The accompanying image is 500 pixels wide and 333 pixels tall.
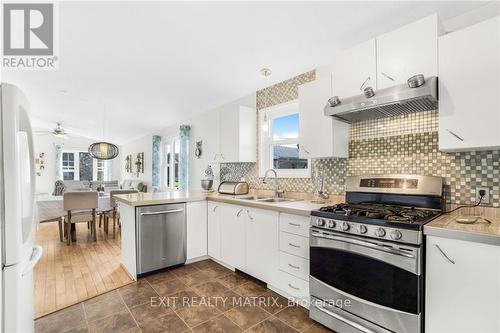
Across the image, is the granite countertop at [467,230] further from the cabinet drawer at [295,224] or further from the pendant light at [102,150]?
the pendant light at [102,150]

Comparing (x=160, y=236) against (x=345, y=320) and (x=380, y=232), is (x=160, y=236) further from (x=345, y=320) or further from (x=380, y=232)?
(x=380, y=232)

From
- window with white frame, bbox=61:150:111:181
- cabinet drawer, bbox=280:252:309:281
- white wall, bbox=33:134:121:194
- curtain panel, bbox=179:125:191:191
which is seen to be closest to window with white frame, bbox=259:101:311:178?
cabinet drawer, bbox=280:252:309:281

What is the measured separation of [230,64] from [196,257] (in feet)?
7.90

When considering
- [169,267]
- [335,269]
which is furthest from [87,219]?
[335,269]

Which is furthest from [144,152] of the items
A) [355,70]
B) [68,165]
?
[355,70]

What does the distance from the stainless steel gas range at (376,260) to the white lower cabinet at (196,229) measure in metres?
1.64

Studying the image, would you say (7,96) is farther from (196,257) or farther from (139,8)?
(196,257)

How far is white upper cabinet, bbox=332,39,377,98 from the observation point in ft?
6.14

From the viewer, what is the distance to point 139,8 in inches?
74.6

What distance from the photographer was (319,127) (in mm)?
2268

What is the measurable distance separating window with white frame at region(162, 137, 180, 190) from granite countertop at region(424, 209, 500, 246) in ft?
17.4

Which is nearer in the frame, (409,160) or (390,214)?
(390,214)

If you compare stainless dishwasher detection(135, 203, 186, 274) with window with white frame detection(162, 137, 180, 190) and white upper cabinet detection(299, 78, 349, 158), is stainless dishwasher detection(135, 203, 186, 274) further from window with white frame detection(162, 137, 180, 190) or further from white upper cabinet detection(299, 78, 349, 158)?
window with white frame detection(162, 137, 180, 190)

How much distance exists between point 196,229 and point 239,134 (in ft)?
4.53
